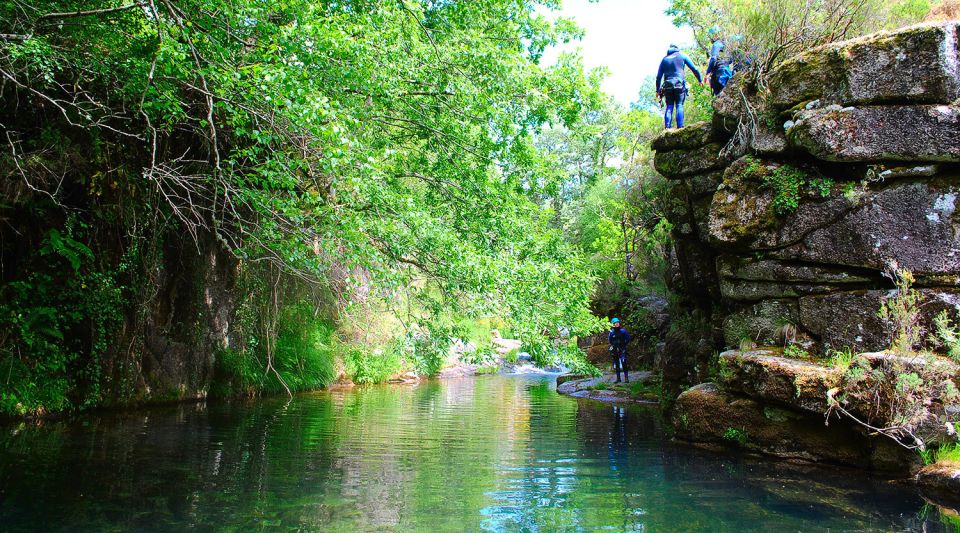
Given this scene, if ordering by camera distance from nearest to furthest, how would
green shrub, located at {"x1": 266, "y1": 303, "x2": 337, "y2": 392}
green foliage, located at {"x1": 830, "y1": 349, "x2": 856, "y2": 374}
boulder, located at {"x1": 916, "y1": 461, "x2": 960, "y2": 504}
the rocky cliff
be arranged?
1. boulder, located at {"x1": 916, "y1": 461, "x2": 960, "y2": 504}
2. green foliage, located at {"x1": 830, "y1": 349, "x2": 856, "y2": 374}
3. the rocky cliff
4. green shrub, located at {"x1": 266, "y1": 303, "x2": 337, "y2": 392}

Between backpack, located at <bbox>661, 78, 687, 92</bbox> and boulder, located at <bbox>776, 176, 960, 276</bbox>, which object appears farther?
backpack, located at <bbox>661, 78, 687, 92</bbox>

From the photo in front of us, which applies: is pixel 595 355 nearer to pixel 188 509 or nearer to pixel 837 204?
pixel 837 204

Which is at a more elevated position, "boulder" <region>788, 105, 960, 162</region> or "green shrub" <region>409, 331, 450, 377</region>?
"boulder" <region>788, 105, 960, 162</region>

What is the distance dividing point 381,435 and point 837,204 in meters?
7.85

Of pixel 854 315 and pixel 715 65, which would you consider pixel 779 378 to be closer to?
pixel 854 315

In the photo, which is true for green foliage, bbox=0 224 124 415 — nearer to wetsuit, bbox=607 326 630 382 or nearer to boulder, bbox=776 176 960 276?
boulder, bbox=776 176 960 276

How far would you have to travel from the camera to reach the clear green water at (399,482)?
18.5ft

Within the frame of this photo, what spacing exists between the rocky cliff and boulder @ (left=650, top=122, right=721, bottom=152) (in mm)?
736

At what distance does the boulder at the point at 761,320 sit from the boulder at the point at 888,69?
3.23 metres

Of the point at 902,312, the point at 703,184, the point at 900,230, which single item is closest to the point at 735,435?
the point at 902,312

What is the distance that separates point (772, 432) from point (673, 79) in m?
7.05

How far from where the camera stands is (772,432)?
9281 mm

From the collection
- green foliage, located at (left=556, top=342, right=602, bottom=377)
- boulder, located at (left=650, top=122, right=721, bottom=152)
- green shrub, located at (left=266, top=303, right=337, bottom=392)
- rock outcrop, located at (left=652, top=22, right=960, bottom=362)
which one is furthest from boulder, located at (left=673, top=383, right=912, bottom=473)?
green shrub, located at (left=266, top=303, right=337, bottom=392)

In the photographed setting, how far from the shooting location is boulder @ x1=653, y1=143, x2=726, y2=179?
1213cm
